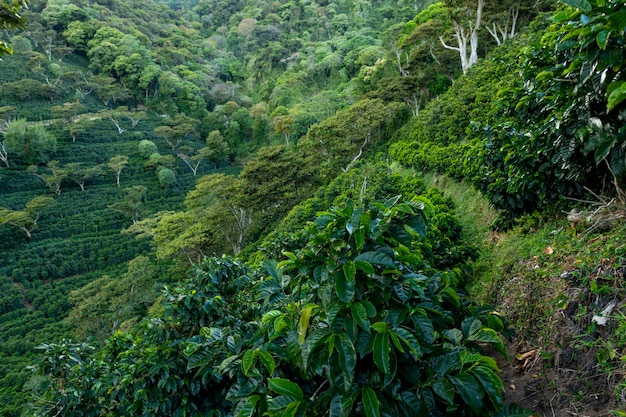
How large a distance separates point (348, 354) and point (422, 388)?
0.32 m

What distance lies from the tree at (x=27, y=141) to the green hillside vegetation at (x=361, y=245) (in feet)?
0.48

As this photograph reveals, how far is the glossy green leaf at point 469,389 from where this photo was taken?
109 cm

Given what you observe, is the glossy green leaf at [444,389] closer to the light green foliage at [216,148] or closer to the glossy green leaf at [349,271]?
the glossy green leaf at [349,271]

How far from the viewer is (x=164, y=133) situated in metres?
28.6

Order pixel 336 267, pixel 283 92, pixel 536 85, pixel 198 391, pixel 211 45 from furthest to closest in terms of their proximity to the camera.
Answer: pixel 211 45 → pixel 283 92 → pixel 536 85 → pixel 198 391 → pixel 336 267

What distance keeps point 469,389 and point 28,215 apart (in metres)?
24.1

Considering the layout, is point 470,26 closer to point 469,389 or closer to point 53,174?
point 469,389

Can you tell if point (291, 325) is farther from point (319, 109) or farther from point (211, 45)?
point (211, 45)

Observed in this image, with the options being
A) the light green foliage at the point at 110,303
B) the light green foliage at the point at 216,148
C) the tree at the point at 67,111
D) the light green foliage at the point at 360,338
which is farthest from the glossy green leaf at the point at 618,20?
the tree at the point at 67,111

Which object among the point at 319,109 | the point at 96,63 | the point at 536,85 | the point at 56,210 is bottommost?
the point at 56,210

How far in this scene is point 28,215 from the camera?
61.9 ft

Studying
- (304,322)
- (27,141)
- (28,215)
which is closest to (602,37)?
(304,322)

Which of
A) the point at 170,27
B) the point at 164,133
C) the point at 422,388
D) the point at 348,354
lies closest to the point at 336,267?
the point at 348,354

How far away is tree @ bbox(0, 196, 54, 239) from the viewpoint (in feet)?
59.8
